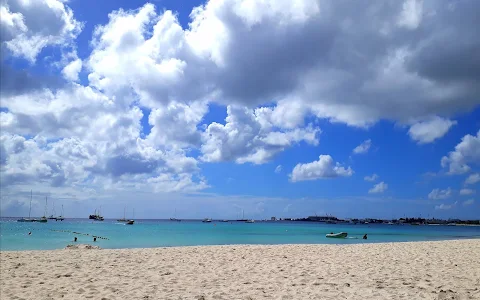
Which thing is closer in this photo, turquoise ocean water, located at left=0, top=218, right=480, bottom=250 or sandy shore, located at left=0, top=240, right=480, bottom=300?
sandy shore, located at left=0, top=240, right=480, bottom=300

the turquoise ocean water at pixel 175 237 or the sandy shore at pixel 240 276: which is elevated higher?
Answer: the sandy shore at pixel 240 276

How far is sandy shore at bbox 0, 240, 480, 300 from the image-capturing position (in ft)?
30.3

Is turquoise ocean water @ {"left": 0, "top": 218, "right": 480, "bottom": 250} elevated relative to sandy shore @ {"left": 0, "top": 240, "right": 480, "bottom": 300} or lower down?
lower down

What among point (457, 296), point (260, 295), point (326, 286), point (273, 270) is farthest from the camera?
point (273, 270)

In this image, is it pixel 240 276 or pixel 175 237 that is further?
pixel 175 237

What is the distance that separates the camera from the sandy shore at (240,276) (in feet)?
30.3

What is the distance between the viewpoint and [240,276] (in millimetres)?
11859

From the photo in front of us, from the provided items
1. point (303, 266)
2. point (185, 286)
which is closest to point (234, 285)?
point (185, 286)

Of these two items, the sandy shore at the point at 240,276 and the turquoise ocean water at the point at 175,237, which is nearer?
the sandy shore at the point at 240,276

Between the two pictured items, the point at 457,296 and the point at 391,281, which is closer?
the point at 457,296

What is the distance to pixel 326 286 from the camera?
32.2ft

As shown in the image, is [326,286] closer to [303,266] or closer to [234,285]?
[234,285]

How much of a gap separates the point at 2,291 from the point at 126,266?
4571mm

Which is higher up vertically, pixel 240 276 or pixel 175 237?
pixel 240 276
